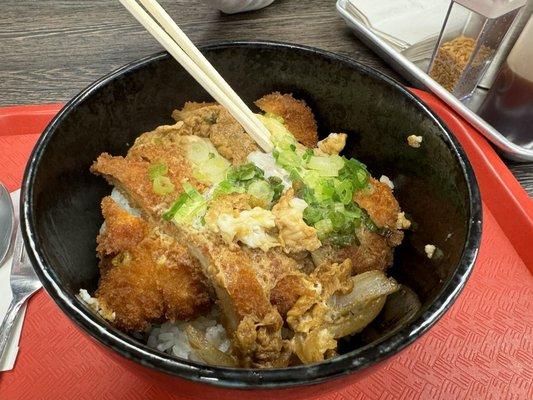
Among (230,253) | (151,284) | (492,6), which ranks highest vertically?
(492,6)

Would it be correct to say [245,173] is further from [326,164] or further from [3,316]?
[3,316]

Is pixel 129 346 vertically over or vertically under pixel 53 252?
over

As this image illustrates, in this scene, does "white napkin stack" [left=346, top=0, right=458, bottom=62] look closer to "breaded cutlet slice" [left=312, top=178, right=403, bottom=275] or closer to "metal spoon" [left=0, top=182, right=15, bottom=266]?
"breaded cutlet slice" [left=312, top=178, right=403, bottom=275]

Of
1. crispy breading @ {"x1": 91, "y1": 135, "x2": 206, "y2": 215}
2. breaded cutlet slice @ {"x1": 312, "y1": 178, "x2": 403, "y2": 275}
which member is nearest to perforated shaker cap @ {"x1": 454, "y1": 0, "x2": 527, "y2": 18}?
breaded cutlet slice @ {"x1": 312, "y1": 178, "x2": 403, "y2": 275}

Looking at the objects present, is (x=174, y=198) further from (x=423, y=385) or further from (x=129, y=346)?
(x=423, y=385)

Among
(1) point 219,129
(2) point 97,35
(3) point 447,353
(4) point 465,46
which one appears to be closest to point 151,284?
(1) point 219,129

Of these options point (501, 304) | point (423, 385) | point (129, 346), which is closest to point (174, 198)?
point (129, 346)


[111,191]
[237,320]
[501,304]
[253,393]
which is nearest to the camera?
[253,393]
